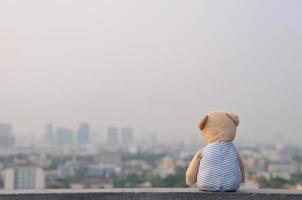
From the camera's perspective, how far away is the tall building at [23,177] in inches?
2263

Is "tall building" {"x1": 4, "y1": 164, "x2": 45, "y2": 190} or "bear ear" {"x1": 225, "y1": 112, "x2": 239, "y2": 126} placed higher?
"bear ear" {"x1": 225, "y1": 112, "x2": 239, "y2": 126}

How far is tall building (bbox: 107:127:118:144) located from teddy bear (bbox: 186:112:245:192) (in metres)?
80.0

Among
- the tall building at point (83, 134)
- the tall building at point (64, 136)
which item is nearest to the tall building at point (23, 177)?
the tall building at point (83, 134)

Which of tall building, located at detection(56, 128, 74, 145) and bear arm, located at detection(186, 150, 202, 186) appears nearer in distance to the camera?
bear arm, located at detection(186, 150, 202, 186)

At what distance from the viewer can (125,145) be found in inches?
3627

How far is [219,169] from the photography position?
11.5 feet

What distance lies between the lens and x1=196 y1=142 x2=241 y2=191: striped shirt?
3.50 metres

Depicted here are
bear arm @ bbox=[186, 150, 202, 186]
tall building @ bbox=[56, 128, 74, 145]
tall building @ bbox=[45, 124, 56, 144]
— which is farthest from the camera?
tall building @ bbox=[56, 128, 74, 145]

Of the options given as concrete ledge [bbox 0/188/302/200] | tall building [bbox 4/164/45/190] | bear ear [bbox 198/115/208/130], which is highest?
bear ear [bbox 198/115/208/130]

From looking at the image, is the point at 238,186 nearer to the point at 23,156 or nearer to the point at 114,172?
the point at 114,172

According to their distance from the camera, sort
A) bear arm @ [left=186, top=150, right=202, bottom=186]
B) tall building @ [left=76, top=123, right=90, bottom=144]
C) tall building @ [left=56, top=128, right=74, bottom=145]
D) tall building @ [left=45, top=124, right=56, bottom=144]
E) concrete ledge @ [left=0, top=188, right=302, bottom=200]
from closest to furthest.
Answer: concrete ledge @ [left=0, top=188, right=302, bottom=200], bear arm @ [left=186, top=150, right=202, bottom=186], tall building @ [left=45, top=124, right=56, bottom=144], tall building @ [left=76, top=123, right=90, bottom=144], tall building @ [left=56, top=128, right=74, bottom=145]

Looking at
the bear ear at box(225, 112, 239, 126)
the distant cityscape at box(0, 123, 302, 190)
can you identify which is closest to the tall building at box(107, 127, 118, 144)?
the distant cityscape at box(0, 123, 302, 190)

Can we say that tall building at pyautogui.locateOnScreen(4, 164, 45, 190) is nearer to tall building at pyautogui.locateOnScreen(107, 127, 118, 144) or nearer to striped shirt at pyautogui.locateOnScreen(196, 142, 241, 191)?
tall building at pyautogui.locateOnScreen(107, 127, 118, 144)

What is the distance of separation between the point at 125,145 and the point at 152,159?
1082 cm
